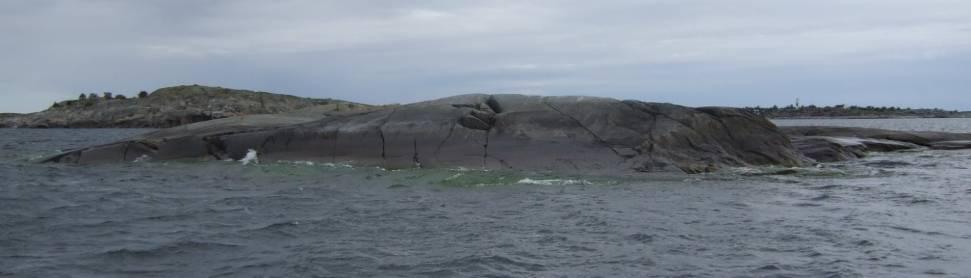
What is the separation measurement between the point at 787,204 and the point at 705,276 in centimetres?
753

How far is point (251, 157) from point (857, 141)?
24620 millimetres

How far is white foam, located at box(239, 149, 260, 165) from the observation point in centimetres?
2756

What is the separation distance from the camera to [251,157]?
27.9 m

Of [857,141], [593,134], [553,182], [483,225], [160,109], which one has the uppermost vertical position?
[160,109]

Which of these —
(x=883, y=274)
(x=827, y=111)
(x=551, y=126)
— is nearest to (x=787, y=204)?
(x=883, y=274)

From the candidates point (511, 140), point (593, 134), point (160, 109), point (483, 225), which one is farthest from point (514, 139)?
point (160, 109)

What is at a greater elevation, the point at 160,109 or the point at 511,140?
the point at 160,109

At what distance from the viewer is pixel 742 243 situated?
12.5 metres

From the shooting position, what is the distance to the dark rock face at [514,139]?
24.8 meters

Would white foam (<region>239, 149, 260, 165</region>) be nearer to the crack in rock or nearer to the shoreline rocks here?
the shoreline rocks

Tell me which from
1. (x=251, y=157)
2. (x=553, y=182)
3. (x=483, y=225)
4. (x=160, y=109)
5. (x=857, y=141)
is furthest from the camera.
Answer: (x=160, y=109)

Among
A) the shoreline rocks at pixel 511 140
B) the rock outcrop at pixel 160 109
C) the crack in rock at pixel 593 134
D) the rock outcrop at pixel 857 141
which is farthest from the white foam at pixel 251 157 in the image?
A: the rock outcrop at pixel 160 109

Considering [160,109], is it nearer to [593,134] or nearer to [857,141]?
[857,141]

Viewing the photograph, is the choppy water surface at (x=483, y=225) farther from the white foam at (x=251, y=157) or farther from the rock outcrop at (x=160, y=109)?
the rock outcrop at (x=160, y=109)
